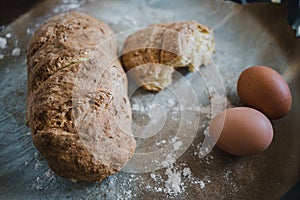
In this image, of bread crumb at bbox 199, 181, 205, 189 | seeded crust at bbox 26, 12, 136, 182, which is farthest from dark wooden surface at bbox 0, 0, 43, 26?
bread crumb at bbox 199, 181, 205, 189

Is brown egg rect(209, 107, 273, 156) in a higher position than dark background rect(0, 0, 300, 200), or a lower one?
lower

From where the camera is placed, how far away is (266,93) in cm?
186

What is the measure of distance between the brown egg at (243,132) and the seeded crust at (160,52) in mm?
474

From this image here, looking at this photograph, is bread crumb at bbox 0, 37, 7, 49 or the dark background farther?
the dark background

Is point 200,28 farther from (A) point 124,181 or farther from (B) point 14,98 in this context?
(B) point 14,98

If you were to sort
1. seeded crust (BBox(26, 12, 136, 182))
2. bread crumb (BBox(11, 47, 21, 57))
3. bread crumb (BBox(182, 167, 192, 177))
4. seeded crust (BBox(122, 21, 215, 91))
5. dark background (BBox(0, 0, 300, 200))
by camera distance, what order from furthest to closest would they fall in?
1. dark background (BBox(0, 0, 300, 200))
2. bread crumb (BBox(11, 47, 21, 57))
3. seeded crust (BBox(122, 21, 215, 91))
4. bread crumb (BBox(182, 167, 192, 177))
5. seeded crust (BBox(26, 12, 136, 182))

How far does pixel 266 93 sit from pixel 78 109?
3.13 feet

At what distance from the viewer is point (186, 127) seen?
6.63ft

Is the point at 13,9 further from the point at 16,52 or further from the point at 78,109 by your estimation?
the point at 78,109

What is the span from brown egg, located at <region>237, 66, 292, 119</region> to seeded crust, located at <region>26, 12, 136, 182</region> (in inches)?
26.0

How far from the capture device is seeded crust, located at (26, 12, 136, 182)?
1575mm

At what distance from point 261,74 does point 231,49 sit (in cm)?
51

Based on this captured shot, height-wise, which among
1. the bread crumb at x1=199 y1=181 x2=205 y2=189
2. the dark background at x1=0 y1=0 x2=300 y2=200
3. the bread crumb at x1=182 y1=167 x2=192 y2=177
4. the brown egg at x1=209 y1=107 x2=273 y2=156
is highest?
the dark background at x1=0 y1=0 x2=300 y2=200

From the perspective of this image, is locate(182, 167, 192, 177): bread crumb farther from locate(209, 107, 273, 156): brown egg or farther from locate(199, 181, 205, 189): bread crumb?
locate(209, 107, 273, 156): brown egg
